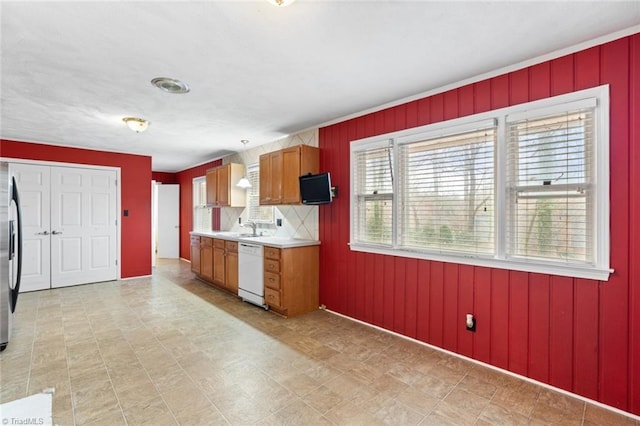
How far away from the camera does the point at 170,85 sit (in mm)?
2734

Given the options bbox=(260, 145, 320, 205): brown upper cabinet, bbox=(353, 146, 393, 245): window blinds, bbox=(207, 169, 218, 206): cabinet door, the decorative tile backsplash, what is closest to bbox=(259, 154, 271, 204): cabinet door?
bbox=(260, 145, 320, 205): brown upper cabinet

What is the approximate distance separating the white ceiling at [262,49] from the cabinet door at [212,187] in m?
2.42

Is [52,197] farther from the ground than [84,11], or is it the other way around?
[84,11]

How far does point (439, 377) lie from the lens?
239 centimetres

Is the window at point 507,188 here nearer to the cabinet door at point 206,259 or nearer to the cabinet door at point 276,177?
the cabinet door at point 276,177

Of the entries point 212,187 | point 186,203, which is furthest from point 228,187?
point 186,203

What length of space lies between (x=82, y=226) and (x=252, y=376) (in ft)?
15.8

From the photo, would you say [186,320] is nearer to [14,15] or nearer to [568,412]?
[14,15]

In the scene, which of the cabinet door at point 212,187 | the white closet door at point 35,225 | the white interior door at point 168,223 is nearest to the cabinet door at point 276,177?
the cabinet door at point 212,187

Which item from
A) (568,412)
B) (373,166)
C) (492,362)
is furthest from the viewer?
(373,166)

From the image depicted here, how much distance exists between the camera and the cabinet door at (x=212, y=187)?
19.5 ft

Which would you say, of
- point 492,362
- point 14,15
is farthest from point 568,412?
point 14,15

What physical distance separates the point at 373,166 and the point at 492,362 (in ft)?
7.17

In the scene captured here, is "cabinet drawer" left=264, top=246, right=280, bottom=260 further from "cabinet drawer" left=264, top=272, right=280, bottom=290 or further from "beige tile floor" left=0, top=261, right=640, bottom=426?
"beige tile floor" left=0, top=261, right=640, bottom=426
